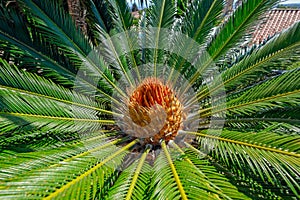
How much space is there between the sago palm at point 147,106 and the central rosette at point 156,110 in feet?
0.04

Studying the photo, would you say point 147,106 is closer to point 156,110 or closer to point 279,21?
point 156,110

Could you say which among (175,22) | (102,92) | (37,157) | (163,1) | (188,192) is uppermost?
(163,1)

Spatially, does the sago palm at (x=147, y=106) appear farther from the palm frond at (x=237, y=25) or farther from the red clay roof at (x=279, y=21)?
the red clay roof at (x=279, y=21)

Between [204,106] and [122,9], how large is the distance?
146cm

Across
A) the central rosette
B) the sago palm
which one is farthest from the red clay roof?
the central rosette

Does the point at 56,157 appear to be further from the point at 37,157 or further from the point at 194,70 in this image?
the point at 194,70

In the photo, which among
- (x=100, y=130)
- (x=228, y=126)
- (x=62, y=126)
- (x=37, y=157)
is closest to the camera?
(x=37, y=157)

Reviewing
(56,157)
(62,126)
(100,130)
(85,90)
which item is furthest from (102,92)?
(56,157)

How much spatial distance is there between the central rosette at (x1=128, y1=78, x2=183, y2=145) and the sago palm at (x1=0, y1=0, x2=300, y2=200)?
0.01m

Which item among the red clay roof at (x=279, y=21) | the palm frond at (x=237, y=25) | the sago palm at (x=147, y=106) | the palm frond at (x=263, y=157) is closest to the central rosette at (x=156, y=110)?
the sago palm at (x=147, y=106)

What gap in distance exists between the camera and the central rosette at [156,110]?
8.80 ft

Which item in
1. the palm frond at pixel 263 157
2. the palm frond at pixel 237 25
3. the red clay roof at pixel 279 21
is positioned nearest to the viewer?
the palm frond at pixel 263 157

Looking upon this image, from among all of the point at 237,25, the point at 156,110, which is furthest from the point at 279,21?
the point at 156,110

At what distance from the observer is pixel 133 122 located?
288cm
